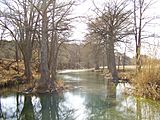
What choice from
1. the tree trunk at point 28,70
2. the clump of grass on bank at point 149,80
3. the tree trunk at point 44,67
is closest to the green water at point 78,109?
the clump of grass on bank at point 149,80

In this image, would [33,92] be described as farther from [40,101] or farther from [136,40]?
[136,40]

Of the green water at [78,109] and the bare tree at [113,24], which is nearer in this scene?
the green water at [78,109]

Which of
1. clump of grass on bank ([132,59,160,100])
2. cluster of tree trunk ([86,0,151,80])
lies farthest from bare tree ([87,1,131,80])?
clump of grass on bank ([132,59,160,100])

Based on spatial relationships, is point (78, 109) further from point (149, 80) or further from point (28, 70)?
point (28, 70)

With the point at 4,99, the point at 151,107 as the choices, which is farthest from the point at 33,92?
the point at 151,107

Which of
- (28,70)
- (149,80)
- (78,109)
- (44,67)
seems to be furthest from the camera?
(28,70)

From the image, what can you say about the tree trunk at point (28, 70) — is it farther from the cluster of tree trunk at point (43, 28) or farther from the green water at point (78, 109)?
the green water at point (78, 109)

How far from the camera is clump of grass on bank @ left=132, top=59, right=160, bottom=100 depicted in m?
12.2

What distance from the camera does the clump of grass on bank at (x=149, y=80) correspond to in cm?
1221

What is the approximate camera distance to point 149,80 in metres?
12.7

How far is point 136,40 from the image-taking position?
25844 millimetres

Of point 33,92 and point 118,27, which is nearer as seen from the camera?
point 33,92

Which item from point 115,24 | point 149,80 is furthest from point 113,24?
point 149,80

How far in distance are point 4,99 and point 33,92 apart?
221 centimetres
